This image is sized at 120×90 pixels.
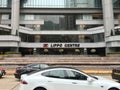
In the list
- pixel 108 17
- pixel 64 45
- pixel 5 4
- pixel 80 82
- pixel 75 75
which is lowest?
pixel 80 82

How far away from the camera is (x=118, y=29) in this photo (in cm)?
6588

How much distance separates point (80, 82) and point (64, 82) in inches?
26.0

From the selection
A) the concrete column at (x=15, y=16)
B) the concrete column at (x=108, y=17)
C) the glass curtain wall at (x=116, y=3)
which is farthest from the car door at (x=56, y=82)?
the glass curtain wall at (x=116, y=3)

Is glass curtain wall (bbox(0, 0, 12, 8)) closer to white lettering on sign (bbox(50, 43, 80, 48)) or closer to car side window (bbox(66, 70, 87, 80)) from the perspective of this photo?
white lettering on sign (bbox(50, 43, 80, 48))

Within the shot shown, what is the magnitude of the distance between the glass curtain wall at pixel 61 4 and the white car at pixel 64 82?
66.2 m

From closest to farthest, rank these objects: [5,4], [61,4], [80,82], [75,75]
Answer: [80,82] → [75,75] → [5,4] → [61,4]

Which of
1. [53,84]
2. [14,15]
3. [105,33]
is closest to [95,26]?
[105,33]

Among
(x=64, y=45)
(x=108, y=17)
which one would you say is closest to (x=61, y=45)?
(x=64, y=45)

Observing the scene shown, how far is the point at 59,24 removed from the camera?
78250 millimetres

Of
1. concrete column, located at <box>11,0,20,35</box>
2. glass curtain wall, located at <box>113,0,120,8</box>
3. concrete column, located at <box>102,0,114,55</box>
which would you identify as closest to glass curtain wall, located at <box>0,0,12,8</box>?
concrete column, located at <box>11,0,20,35</box>

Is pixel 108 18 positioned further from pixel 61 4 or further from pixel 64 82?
pixel 64 82

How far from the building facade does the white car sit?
178 ft

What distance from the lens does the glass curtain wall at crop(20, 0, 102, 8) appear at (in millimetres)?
75975

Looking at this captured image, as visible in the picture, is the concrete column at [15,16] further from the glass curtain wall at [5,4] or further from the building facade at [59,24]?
the glass curtain wall at [5,4]
